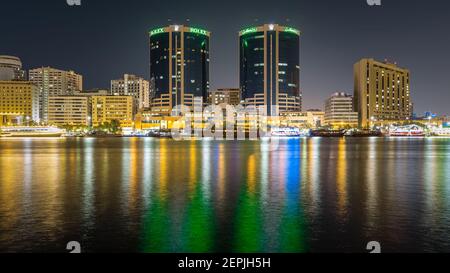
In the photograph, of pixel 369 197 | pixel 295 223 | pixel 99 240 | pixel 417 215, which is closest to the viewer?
pixel 99 240

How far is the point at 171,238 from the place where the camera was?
1548 cm

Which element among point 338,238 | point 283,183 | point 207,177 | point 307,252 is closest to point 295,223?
point 338,238

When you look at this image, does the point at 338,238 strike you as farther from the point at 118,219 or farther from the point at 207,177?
the point at 207,177

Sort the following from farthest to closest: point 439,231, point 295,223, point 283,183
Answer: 1. point 283,183
2. point 295,223
3. point 439,231

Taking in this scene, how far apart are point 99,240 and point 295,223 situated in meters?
7.18

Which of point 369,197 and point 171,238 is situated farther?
point 369,197

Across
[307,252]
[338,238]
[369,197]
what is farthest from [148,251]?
[369,197]
